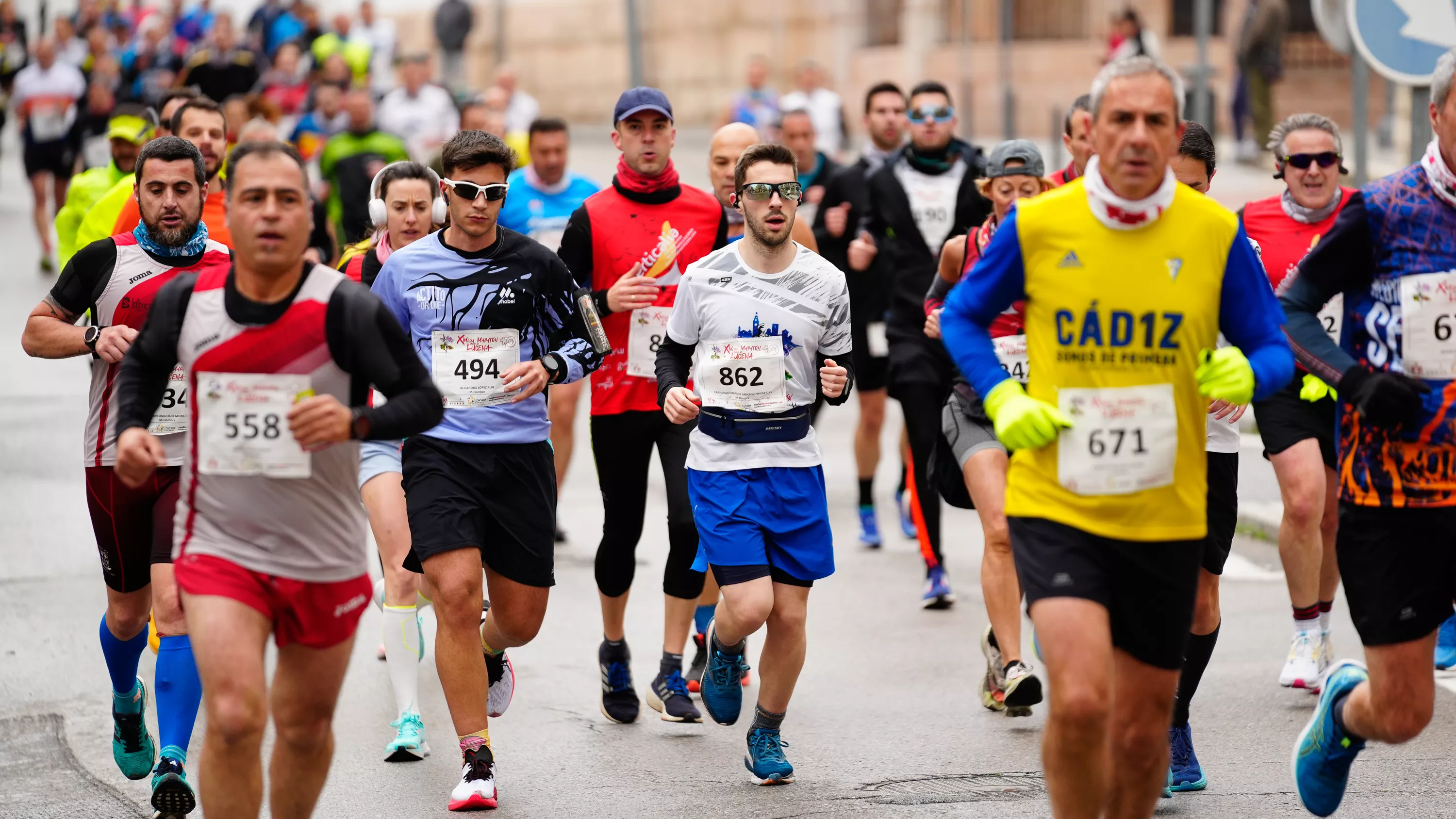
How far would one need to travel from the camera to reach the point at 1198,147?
6805 mm

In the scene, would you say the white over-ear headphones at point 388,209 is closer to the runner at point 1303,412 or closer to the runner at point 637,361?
the runner at point 637,361

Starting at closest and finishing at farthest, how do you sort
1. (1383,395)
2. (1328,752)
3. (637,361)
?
(1383,395) < (1328,752) < (637,361)

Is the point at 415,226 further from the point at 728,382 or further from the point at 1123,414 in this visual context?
the point at 1123,414

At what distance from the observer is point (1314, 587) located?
761 centimetres

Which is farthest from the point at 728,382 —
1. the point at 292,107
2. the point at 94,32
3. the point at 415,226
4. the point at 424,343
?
the point at 94,32

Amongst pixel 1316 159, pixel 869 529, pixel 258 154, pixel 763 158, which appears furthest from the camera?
pixel 869 529

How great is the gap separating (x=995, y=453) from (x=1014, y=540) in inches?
87.3

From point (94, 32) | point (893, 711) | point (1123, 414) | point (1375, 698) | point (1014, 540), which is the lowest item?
point (893, 711)

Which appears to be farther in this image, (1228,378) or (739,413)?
(739,413)

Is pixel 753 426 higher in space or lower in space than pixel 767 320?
lower

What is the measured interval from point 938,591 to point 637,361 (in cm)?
247

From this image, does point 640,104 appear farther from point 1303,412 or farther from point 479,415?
point 1303,412

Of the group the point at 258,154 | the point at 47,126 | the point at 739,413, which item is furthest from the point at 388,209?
the point at 47,126

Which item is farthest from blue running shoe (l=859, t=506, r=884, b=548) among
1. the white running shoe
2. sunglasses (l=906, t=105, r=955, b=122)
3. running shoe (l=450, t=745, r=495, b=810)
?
running shoe (l=450, t=745, r=495, b=810)
